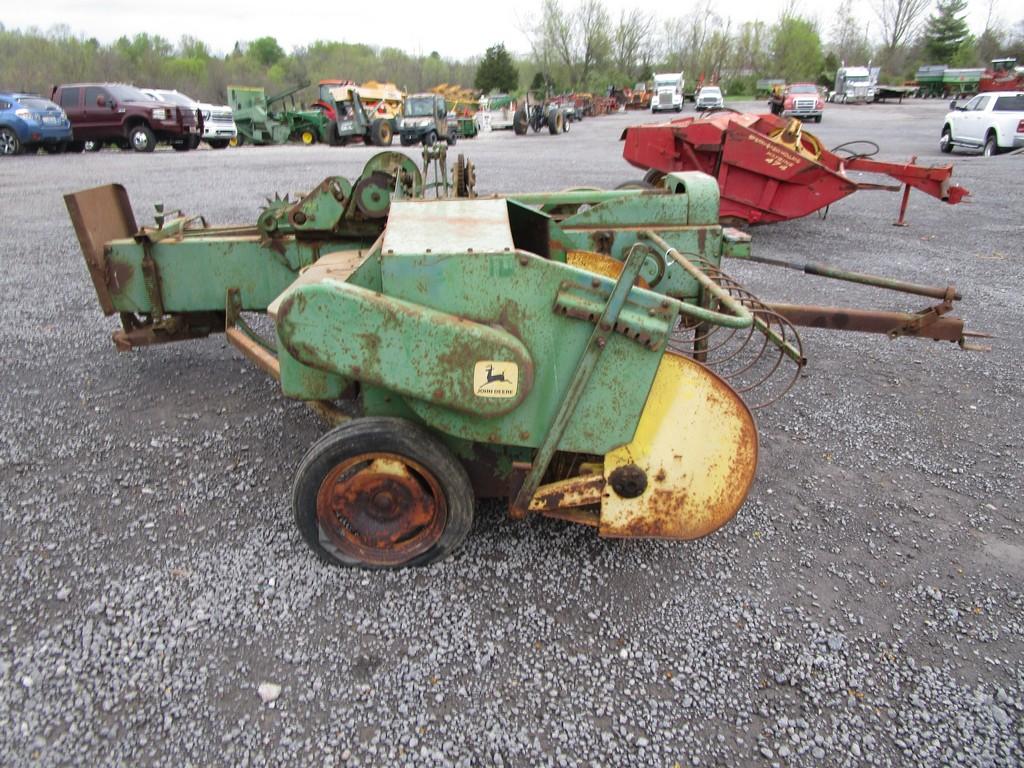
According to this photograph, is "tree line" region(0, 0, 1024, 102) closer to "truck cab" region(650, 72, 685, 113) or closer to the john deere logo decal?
"truck cab" region(650, 72, 685, 113)

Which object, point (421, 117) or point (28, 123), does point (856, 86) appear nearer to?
point (421, 117)

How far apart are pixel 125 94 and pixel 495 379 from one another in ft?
62.5

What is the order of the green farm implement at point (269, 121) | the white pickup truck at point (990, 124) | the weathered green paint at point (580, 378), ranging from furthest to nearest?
the green farm implement at point (269, 121)
the white pickup truck at point (990, 124)
the weathered green paint at point (580, 378)

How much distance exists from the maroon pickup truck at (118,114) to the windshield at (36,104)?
860 millimetres

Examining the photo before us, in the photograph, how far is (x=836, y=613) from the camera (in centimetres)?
247

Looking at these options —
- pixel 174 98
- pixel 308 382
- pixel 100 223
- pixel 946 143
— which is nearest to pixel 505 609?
pixel 308 382

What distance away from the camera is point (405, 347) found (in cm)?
221

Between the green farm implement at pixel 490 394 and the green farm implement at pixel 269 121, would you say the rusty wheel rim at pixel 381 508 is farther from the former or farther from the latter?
the green farm implement at pixel 269 121

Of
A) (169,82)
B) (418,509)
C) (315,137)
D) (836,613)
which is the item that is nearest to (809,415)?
(836,613)

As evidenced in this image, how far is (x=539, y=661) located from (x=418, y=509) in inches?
26.1

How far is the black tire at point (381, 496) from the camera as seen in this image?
2.43 metres

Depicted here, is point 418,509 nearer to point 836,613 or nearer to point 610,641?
point 610,641

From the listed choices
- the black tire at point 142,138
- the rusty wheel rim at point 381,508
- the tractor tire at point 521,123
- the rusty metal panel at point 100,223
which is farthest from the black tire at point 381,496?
the tractor tire at point 521,123

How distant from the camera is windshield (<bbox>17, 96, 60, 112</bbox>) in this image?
15.9 meters
